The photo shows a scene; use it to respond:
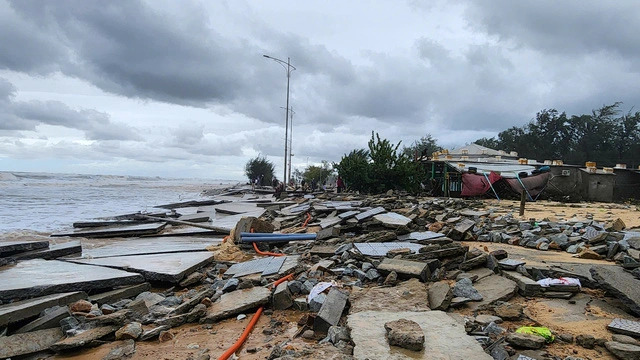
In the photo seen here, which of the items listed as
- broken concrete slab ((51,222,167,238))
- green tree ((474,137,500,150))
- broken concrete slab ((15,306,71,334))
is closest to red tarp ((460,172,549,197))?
broken concrete slab ((51,222,167,238))

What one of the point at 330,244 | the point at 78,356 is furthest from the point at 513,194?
the point at 78,356

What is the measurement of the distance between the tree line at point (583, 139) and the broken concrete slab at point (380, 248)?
43.5m

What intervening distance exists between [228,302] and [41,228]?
11.0 metres

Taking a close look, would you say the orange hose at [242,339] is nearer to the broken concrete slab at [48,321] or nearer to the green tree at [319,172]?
the broken concrete slab at [48,321]

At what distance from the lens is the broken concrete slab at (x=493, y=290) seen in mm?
3867

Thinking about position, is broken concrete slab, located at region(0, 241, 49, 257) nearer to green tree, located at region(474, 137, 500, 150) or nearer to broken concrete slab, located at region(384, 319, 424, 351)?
broken concrete slab, located at region(384, 319, 424, 351)

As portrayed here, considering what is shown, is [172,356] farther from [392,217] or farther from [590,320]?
[392,217]

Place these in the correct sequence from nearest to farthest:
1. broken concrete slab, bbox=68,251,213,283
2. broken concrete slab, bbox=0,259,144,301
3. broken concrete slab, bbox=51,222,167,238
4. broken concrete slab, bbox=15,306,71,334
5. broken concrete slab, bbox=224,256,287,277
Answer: broken concrete slab, bbox=15,306,71,334 → broken concrete slab, bbox=0,259,144,301 → broken concrete slab, bbox=68,251,213,283 → broken concrete slab, bbox=224,256,287,277 → broken concrete slab, bbox=51,222,167,238

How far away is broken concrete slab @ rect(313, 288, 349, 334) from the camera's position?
3.41 meters

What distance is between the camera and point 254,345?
3.40 meters

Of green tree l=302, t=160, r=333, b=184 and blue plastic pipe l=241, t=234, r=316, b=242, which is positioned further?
green tree l=302, t=160, r=333, b=184

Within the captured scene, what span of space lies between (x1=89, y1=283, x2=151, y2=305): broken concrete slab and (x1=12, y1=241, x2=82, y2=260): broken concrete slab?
96.2 inches

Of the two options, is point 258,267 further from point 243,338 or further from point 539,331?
point 539,331

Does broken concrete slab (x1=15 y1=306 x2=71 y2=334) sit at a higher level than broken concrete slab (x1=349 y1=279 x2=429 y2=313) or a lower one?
lower
